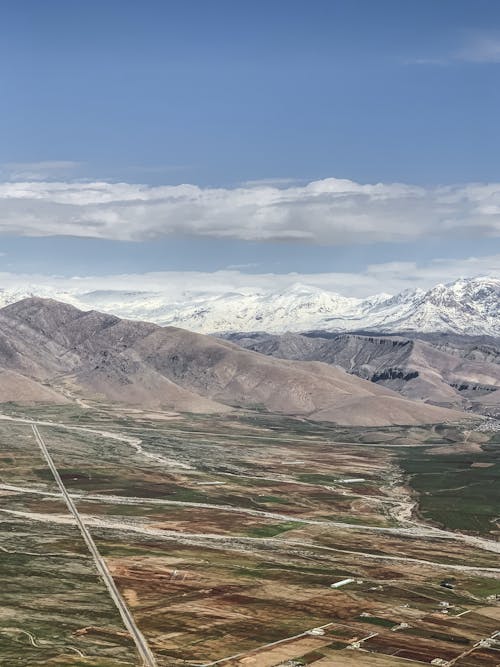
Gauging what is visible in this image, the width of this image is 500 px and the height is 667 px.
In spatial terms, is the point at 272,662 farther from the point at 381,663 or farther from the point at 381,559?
the point at 381,559

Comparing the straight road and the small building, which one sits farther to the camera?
the small building

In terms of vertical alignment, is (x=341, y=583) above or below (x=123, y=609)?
below

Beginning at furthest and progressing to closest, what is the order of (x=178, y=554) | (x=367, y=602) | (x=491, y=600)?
1. (x=178, y=554)
2. (x=491, y=600)
3. (x=367, y=602)

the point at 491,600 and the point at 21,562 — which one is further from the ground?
the point at 21,562

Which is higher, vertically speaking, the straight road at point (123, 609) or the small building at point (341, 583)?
the straight road at point (123, 609)

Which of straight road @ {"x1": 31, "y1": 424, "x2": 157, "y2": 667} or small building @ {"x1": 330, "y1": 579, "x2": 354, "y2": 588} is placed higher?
straight road @ {"x1": 31, "y1": 424, "x2": 157, "y2": 667}

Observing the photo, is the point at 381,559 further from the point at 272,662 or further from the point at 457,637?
the point at 272,662

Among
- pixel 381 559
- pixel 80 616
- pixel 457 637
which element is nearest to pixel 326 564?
pixel 381 559

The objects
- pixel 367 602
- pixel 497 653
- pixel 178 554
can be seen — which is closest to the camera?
pixel 497 653

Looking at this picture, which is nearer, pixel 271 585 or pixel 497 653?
pixel 497 653

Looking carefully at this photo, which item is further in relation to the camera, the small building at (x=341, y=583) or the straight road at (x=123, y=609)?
the small building at (x=341, y=583)

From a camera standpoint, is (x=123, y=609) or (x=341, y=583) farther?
(x=341, y=583)
